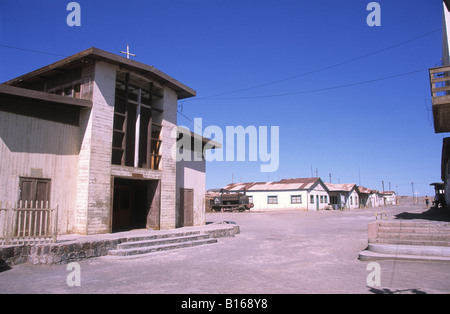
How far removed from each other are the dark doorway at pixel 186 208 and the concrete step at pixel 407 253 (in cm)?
951

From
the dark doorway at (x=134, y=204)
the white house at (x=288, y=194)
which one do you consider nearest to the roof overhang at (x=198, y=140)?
the dark doorway at (x=134, y=204)

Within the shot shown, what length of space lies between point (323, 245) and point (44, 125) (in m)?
10.6

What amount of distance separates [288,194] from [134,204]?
32.3 metres

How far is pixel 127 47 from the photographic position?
1416 centimetres

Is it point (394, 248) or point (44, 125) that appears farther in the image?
point (44, 125)


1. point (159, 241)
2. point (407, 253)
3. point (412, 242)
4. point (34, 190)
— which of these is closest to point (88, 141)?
point (34, 190)

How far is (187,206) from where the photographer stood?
17.0m

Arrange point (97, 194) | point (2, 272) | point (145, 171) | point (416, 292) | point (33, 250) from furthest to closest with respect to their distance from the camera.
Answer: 1. point (145, 171)
2. point (97, 194)
3. point (33, 250)
4. point (2, 272)
5. point (416, 292)

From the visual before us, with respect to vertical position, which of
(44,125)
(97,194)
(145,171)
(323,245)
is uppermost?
(44,125)

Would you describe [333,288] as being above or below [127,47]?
below

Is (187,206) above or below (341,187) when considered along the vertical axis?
below

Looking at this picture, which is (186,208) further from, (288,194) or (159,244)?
(288,194)
